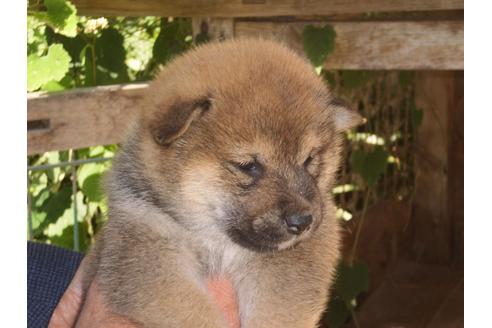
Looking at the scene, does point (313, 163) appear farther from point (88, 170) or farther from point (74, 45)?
point (74, 45)

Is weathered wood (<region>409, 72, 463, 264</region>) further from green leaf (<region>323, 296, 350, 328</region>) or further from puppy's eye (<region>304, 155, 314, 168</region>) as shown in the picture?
puppy's eye (<region>304, 155, 314, 168</region>)

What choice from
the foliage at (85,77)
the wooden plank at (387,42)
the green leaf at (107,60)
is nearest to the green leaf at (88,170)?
the foliage at (85,77)

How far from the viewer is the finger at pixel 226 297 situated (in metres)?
2.18

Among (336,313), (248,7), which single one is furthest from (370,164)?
(248,7)

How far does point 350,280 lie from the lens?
4.84m

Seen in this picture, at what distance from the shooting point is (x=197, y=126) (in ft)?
6.97

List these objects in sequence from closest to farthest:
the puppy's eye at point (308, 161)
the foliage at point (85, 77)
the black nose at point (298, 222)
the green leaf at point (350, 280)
Result: the black nose at point (298, 222) < the puppy's eye at point (308, 161) < the foliage at point (85, 77) < the green leaf at point (350, 280)

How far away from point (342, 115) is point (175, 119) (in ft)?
1.89

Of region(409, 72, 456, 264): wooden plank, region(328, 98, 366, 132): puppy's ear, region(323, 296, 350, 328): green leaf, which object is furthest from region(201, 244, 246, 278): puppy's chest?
region(409, 72, 456, 264): wooden plank

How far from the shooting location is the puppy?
2031 millimetres

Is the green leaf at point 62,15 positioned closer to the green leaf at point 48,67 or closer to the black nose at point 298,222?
the green leaf at point 48,67

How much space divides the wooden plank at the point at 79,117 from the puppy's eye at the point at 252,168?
3.55ft
